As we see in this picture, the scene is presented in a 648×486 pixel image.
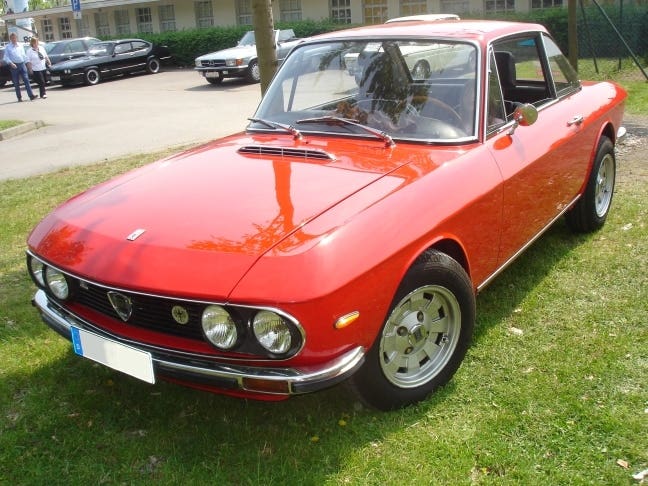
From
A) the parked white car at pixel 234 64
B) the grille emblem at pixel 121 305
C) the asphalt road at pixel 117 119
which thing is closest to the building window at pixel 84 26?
the asphalt road at pixel 117 119

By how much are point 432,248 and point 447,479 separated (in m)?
1.01

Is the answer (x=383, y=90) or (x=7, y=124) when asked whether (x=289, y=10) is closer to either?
(x=7, y=124)

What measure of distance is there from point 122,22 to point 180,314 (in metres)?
36.7

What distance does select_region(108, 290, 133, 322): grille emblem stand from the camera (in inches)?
109

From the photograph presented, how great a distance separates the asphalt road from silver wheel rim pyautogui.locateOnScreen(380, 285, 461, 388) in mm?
7358

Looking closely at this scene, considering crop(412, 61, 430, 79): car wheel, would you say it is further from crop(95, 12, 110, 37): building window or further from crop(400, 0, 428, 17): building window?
crop(95, 12, 110, 37): building window

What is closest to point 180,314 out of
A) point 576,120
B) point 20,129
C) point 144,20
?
point 576,120

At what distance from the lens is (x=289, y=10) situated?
93.0ft

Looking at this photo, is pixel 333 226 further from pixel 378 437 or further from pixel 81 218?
pixel 81 218

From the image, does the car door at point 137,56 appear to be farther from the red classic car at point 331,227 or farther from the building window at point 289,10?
the red classic car at point 331,227

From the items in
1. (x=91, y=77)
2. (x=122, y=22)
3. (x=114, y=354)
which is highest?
(x=122, y=22)

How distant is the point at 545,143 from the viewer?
4.04 m

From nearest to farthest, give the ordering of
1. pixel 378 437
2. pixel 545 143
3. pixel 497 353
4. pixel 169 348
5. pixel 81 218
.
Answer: pixel 169 348
pixel 378 437
pixel 81 218
pixel 497 353
pixel 545 143

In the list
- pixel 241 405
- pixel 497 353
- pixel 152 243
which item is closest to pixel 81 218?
pixel 152 243
